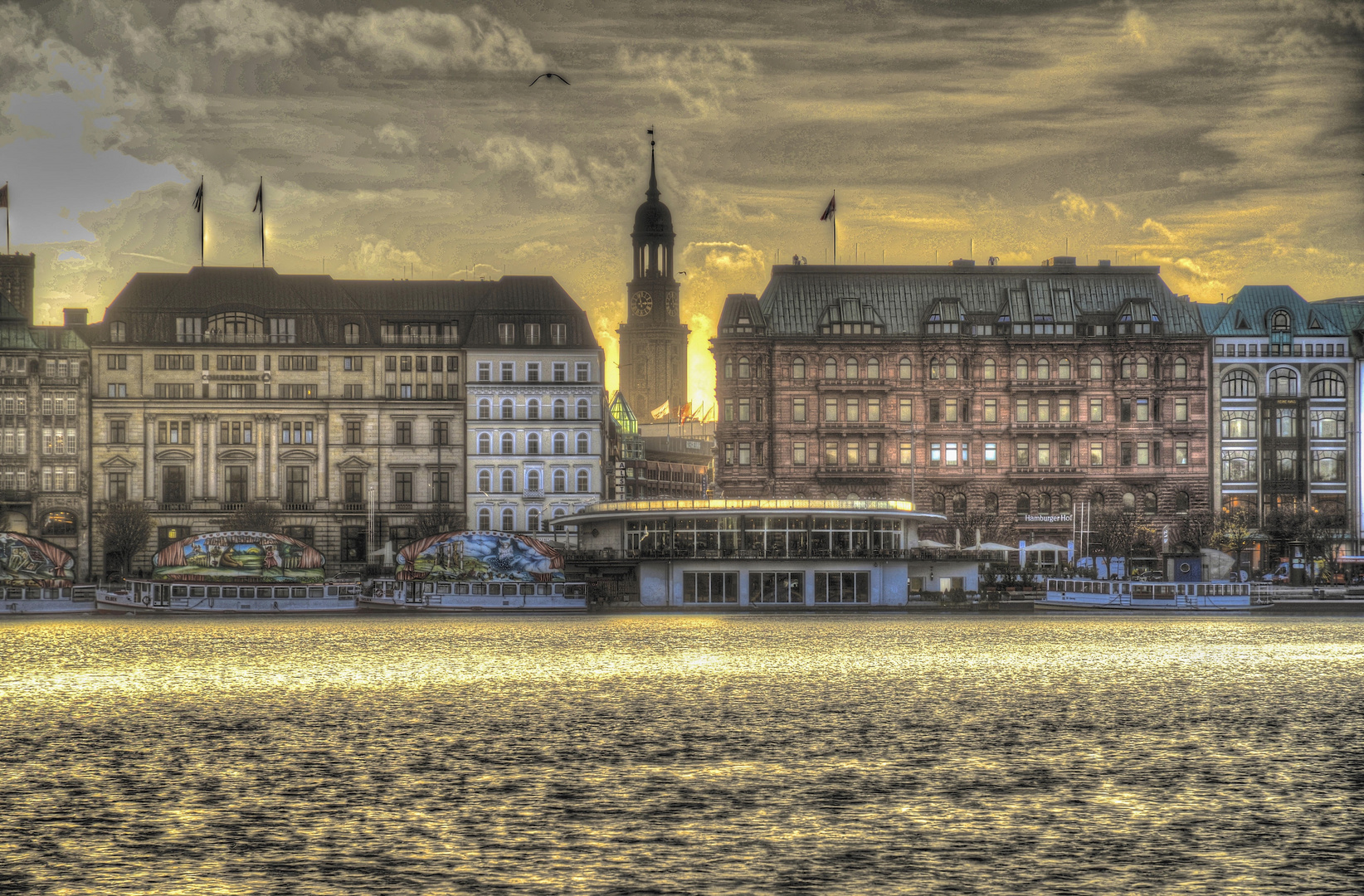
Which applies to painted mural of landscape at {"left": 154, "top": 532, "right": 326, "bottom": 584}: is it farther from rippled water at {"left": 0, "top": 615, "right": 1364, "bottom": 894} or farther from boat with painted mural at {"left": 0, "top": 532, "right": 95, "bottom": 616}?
rippled water at {"left": 0, "top": 615, "right": 1364, "bottom": 894}

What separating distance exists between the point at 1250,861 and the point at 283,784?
64.6 ft

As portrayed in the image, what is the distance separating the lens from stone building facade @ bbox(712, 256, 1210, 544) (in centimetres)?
15525

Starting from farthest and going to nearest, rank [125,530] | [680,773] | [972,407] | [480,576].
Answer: [972,407] < [125,530] < [480,576] < [680,773]

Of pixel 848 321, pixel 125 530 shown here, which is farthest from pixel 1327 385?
pixel 125 530

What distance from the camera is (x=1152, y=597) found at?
122 meters

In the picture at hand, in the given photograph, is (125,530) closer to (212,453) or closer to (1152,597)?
(212,453)

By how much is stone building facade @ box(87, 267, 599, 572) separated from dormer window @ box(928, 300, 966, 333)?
41.2m

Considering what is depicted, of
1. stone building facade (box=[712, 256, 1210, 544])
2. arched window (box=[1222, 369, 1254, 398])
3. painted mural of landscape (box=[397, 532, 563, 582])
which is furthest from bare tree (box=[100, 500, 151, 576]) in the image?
arched window (box=[1222, 369, 1254, 398])

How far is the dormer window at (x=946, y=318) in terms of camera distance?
6186 inches

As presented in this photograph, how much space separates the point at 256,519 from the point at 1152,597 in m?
75.2

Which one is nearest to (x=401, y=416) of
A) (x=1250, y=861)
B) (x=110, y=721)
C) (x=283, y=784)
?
(x=110, y=721)

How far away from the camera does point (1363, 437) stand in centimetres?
15762

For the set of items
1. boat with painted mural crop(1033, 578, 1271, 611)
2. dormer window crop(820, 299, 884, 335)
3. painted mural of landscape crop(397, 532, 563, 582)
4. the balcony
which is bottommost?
boat with painted mural crop(1033, 578, 1271, 611)

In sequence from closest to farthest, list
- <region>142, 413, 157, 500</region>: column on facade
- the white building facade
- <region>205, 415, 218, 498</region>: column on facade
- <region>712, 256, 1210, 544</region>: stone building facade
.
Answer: <region>142, 413, 157, 500</region>: column on facade
<region>205, 415, 218, 498</region>: column on facade
<region>712, 256, 1210, 544</region>: stone building facade
the white building facade
